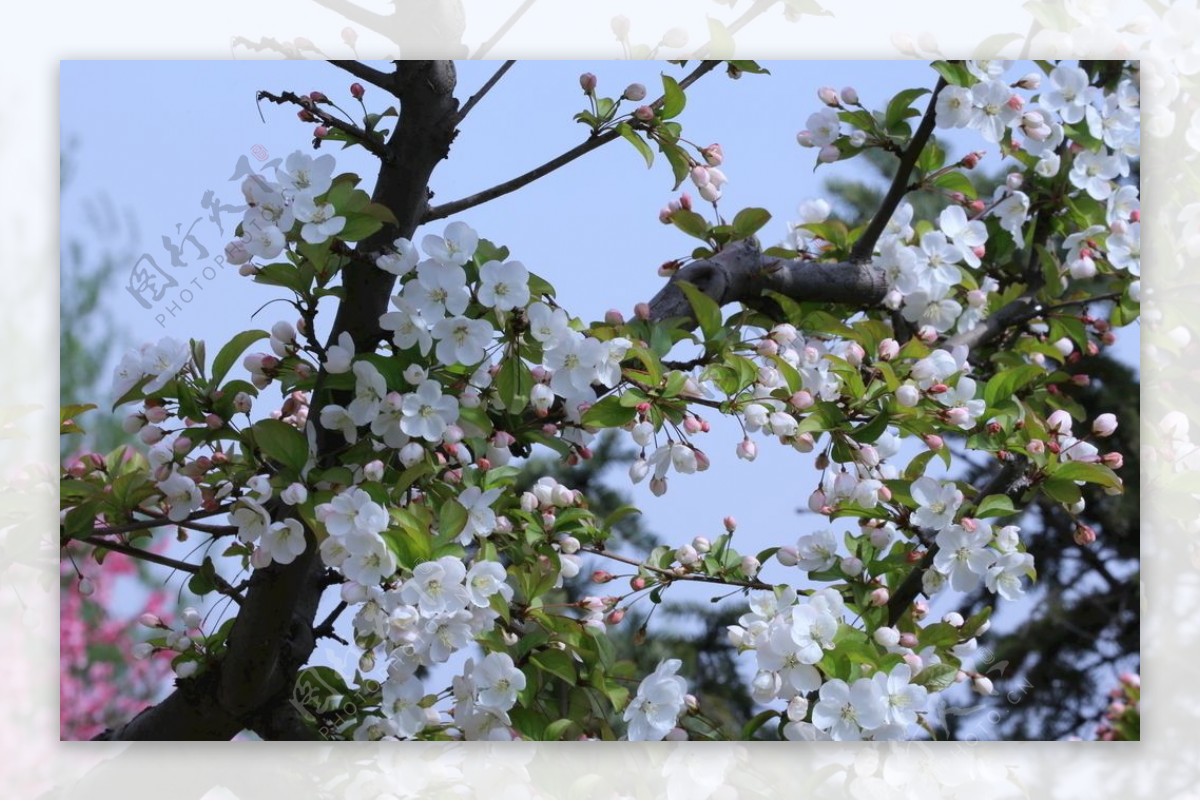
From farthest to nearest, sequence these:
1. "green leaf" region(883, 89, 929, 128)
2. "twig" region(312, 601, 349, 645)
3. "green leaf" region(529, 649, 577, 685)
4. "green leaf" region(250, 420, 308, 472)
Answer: "green leaf" region(883, 89, 929, 128), "twig" region(312, 601, 349, 645), "green leaf" region(529, 649, 577, 685), "green leaf" region(250, 420, 308, 472)

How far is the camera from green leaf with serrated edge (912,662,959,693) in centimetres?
151

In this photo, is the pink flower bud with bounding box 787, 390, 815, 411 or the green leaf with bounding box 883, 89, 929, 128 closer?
the pink flower bud with bounding box 787, 390, 815, 411

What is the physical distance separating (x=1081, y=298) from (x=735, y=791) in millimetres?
955

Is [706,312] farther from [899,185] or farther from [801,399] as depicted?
[899,185]

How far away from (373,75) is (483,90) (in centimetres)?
14

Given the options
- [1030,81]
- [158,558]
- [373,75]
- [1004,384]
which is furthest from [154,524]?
[1030,81]

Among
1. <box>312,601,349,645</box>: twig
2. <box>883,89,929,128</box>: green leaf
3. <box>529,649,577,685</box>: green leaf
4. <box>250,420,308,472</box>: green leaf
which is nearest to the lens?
<box>250,420,308,472</box>: green leaf

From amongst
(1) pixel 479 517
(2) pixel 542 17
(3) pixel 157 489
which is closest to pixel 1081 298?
(2) pixel 542 17

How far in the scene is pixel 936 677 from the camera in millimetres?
1521

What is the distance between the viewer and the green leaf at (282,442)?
134 centimetres

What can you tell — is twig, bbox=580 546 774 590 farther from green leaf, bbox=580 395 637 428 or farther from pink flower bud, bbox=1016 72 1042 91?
pink flower bud, bbox=1016 72 1042 91

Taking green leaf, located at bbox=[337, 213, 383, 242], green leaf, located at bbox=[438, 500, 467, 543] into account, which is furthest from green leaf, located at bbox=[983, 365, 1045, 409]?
green leaf, located at bbox=[337, 213, 383, 242]

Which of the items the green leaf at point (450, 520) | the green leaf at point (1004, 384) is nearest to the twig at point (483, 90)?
the green leaf at point (450, 520)

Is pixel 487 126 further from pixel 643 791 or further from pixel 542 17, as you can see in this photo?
pixel 643 791
